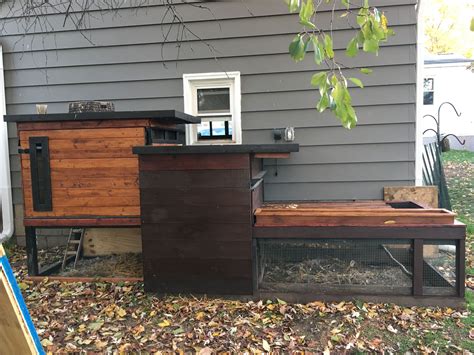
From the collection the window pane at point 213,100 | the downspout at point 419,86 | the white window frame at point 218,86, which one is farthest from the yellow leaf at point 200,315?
the downspout at point 419,86

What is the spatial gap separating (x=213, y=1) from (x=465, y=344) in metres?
4.24

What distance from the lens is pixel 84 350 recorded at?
9.47 ft

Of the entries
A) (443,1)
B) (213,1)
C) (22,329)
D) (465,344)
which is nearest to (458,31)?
(443,1)

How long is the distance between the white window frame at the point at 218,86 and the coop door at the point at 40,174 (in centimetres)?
169

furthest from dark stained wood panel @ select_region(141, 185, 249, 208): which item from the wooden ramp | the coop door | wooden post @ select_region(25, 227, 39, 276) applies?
the wooden ramp

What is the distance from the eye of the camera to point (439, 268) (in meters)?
3.66

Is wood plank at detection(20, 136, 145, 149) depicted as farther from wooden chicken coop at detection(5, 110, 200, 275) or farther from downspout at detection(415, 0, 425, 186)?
downspout at detection(415, 0, 425, 186)

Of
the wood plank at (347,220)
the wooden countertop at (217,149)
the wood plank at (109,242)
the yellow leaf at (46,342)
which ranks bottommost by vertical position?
the yellow leaf at (46,342)

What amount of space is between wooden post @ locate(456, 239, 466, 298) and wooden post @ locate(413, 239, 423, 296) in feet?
0.96

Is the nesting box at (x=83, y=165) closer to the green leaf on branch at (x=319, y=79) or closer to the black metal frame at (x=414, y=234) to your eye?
the black metal frame at (x=414, y=234)

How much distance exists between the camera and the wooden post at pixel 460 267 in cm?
333

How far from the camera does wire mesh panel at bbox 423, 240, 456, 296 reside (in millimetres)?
3391

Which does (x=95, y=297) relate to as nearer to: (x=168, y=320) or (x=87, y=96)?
(x=168, y=320)

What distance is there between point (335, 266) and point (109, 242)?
2.89 m
